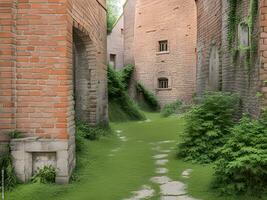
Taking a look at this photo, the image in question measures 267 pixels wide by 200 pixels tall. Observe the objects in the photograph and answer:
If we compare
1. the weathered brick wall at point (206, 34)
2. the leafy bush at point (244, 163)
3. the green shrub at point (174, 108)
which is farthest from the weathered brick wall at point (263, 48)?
the green shrub at point (174, 108)

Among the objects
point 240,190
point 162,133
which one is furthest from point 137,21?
point 240,190

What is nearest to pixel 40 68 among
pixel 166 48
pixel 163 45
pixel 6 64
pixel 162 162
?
pixel 6 64

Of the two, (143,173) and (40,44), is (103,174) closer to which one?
(143,173)

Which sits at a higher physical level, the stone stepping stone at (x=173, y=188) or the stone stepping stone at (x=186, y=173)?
the stone stepping stone at (x=186, y=173)

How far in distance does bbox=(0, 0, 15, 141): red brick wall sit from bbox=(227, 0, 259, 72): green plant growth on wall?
4139 mm

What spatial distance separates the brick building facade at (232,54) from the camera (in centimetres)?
623

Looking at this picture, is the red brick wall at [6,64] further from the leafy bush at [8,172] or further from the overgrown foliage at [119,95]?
the overgrown foliage at [119,95]

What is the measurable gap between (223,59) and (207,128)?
10.1 ft

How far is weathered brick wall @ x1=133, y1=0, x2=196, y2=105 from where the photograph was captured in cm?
2033

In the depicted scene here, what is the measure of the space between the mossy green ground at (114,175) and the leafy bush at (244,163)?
0.19m

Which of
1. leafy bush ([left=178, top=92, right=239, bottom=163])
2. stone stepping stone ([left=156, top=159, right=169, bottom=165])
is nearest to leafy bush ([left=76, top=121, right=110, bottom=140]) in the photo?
stone stepping stone ([left=156, top=159, right=169, bottom=165])

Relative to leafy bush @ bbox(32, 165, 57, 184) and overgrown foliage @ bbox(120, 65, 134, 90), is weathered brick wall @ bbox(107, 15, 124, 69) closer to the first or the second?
overgrown foliage @ bbox(120, 65, 134, 90)

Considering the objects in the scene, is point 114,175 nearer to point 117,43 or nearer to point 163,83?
point 163,83

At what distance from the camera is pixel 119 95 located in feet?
50.4
